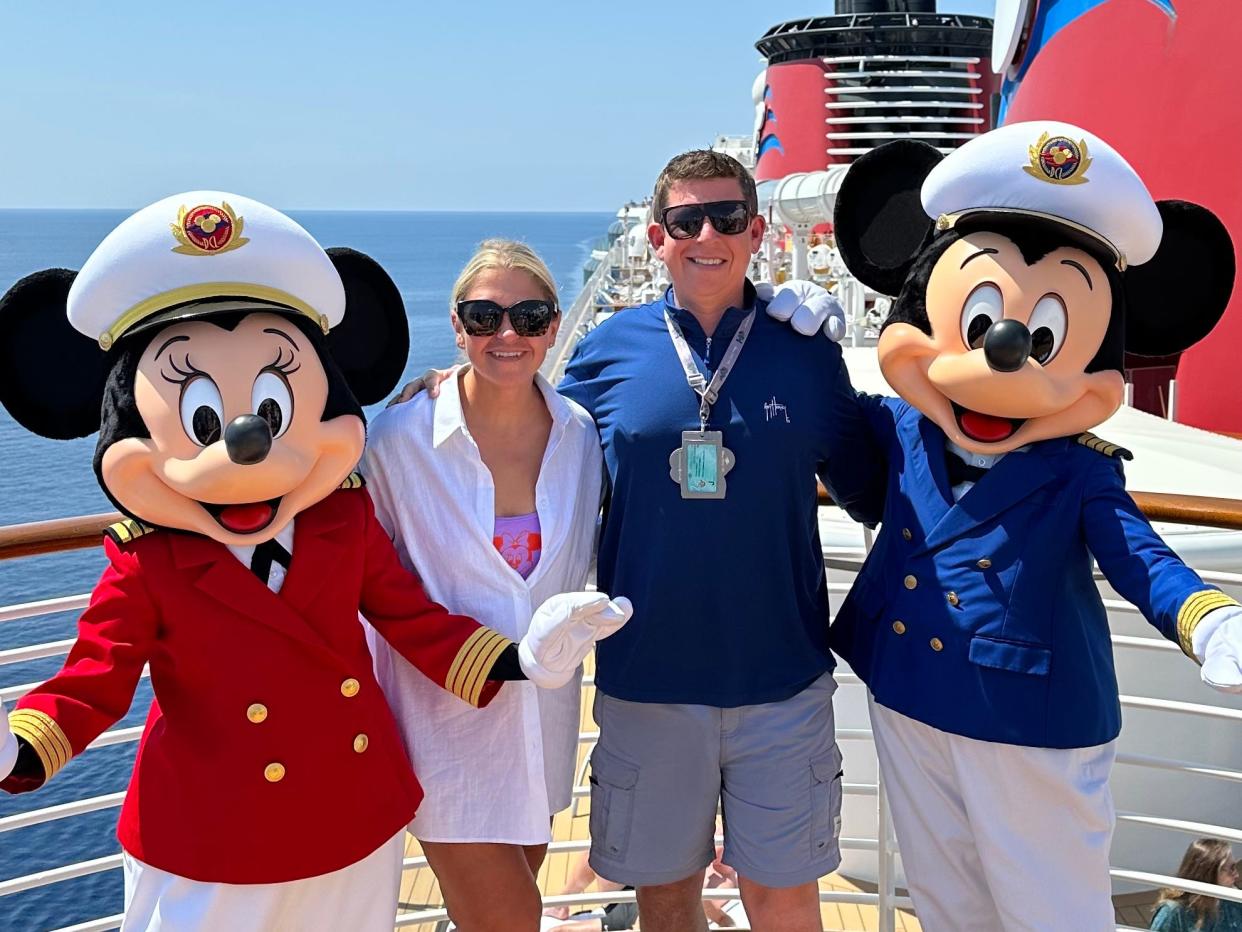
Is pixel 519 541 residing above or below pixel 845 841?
above

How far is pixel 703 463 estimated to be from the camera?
2604mm

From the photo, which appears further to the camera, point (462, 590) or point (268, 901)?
point (462, 590)

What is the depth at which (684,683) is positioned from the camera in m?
2.64

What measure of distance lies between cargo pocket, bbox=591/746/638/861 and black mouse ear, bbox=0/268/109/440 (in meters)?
1.25

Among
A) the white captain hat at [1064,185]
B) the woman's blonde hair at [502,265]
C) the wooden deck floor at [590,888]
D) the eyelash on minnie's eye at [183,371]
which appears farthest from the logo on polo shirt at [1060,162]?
the wooden deck floor at [590,888]

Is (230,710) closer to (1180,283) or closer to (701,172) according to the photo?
(701,172)

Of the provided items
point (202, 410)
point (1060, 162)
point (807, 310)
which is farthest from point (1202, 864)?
point (202, 410)

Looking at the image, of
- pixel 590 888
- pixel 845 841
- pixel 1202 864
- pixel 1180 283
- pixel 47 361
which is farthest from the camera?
pixel 590 888

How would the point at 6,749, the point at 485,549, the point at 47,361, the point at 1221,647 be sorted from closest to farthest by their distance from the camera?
the point at 6,749, the point at 1221,647, the point at 47,361, the point at 485,549

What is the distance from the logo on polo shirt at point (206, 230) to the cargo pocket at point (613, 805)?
4.28ft

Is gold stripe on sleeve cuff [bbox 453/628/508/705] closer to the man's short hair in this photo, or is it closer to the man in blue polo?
the man in blue polo

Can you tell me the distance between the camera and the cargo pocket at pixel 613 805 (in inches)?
107

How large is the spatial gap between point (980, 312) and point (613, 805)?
1.27 m

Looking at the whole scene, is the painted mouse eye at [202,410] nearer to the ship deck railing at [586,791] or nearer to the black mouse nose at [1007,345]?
the ship deck railing at [586,791]
